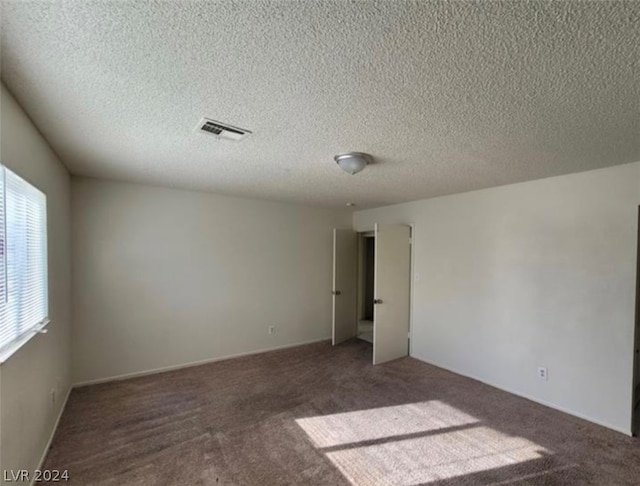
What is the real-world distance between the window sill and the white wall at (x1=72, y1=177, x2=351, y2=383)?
1369 millimetres

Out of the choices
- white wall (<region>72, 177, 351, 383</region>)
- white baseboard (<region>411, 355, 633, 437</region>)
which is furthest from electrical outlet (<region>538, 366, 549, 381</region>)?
white wall (<region>72, 177, 351, 383</region>)

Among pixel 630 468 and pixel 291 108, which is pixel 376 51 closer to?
pixel 291 108

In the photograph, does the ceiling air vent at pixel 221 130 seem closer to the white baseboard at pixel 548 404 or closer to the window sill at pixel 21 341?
the window sill at pixel 21 341

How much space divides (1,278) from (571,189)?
4.42 metres

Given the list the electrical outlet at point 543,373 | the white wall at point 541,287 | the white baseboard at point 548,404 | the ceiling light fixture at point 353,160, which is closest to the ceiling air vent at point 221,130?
the ceiling light fixture at point 353,160

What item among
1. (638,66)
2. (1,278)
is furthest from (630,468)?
(1,278)

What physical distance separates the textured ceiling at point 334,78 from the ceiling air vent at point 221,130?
7 centimetres

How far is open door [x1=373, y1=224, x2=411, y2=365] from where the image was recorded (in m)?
4.43

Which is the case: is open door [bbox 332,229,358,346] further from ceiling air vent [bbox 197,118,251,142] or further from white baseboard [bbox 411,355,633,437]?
ceiling air vent [bbox 197,118,251,142]

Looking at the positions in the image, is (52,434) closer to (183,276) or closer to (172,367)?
(172,367)

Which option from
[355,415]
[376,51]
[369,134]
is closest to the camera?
[376,51]

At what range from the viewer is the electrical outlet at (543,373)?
10.6ft

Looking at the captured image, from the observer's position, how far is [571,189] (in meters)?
3.09

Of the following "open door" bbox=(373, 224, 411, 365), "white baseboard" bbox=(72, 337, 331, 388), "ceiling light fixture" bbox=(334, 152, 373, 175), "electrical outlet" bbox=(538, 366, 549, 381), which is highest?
"ceiling light fixture" bbox=(334, 152, 373, 175)
